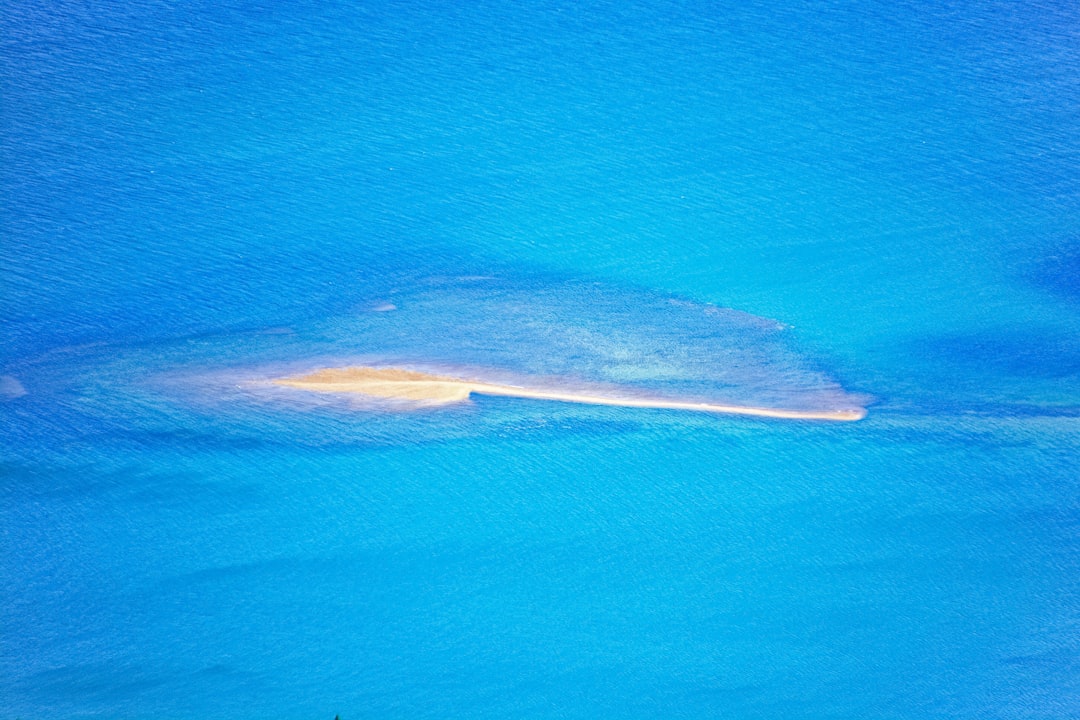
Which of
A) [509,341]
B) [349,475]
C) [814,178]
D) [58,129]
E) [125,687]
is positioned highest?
[58,129]

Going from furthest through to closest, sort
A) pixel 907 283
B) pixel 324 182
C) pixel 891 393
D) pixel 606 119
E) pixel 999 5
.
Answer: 1. pixel 999 5
2. pixel 606 119
3. pixel 324 182
4. pixel 907 283
5. pixel 891 393

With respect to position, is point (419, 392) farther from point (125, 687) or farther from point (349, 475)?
point (125, 687)

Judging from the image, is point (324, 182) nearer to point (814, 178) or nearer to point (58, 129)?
point (58, 129)

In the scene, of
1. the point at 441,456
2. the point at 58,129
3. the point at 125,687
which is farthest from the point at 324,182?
the point at 125,687

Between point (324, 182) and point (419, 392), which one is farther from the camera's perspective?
point (324, 182)

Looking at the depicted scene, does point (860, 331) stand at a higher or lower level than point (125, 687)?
higher

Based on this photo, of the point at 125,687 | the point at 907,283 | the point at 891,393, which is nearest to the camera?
the point at 125,687

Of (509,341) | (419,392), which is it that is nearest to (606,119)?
(509,341)
